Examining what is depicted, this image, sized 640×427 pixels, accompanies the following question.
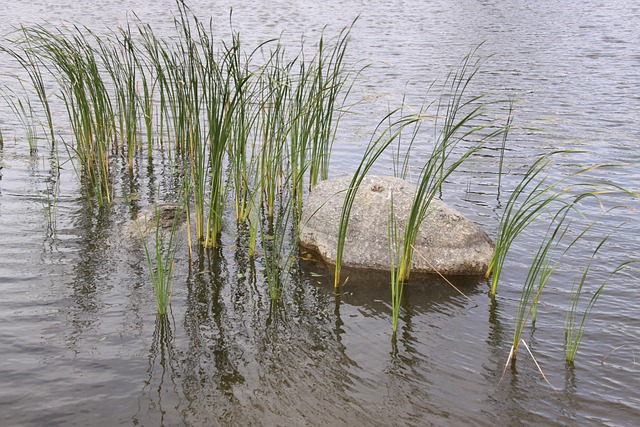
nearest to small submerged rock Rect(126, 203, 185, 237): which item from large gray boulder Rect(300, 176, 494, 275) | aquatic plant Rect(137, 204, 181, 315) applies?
aquatic plant Rect(137, 204, 181, 315)

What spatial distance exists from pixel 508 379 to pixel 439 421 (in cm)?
62

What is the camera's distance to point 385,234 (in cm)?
562

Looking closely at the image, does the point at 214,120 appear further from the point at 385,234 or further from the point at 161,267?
the point at 385,234

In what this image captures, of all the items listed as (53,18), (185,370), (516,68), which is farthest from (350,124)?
(53,18)

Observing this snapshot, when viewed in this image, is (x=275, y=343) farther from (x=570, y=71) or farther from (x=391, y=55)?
(x=391, y=55)

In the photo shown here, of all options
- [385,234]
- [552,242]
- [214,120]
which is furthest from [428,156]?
[214,120]

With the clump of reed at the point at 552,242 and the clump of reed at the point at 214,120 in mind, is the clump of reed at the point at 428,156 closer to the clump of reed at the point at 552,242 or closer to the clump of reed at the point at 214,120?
the clump of reed at the point at 552,242

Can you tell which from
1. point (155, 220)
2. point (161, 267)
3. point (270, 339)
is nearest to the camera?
point (161, 267)

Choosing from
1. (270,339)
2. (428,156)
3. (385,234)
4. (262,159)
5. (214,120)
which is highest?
(214,120)

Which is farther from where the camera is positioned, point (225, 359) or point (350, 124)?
point (350, 124)

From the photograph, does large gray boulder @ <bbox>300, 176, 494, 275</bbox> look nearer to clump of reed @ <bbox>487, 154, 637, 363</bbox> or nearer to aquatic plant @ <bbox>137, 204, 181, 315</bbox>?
clump of reed @ <bbox>487, 154, 637, 363</bbox>

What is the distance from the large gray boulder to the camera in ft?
17.9

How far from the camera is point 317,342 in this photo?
4.32 meters

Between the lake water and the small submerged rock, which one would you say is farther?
the small submerged rock
